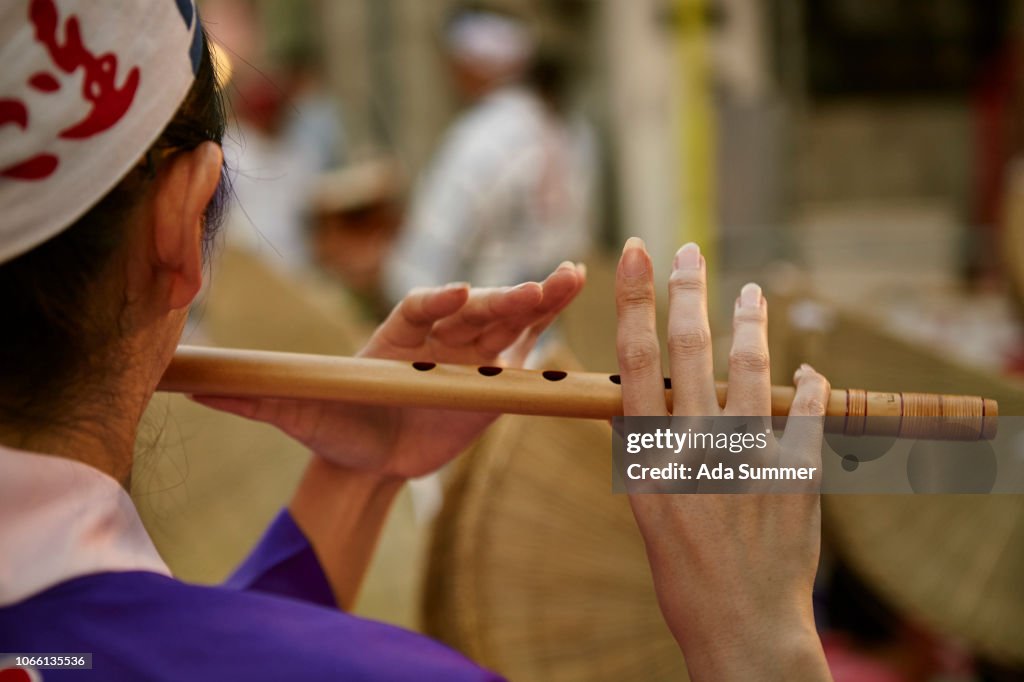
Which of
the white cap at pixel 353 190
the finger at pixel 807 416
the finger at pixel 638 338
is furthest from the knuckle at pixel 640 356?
the white cap at pixel 353 190

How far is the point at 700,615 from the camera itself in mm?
868

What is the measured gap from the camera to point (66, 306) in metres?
0.81

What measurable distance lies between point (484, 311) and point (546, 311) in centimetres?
7

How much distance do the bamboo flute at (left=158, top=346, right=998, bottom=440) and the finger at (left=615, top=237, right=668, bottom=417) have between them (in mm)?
82

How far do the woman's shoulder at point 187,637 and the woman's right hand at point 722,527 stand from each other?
0.61 feet

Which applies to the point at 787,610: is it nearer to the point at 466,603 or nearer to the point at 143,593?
the point at 143,593

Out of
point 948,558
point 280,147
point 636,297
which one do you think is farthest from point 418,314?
point 280,147

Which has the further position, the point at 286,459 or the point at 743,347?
the point at 286,459

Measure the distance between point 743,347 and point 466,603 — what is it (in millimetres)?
875

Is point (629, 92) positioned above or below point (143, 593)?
below

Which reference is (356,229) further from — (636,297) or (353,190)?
(636,297)

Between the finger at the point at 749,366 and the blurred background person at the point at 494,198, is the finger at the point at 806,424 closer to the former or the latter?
the finger at the point at 749,366

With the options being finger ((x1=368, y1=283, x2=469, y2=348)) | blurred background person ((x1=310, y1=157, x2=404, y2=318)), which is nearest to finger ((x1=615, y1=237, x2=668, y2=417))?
finger ((x1=368, y1=283, x2=469, y2=348))

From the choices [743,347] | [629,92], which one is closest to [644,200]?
[629,92]
